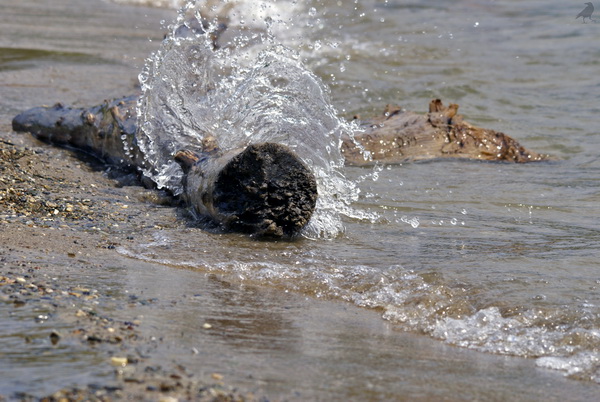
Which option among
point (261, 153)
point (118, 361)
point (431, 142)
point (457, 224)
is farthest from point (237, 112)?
point (118, 361)

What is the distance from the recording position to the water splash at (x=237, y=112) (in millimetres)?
5879

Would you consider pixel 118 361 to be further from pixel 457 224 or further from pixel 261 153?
pixel 457 224

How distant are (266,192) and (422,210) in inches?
59.0

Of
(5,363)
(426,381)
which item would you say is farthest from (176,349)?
(426,381)

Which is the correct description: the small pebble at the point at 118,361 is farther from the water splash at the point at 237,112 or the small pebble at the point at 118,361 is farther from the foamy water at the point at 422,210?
the water splash at the point at 237,112

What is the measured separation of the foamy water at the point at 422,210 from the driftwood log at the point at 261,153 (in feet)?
0.63

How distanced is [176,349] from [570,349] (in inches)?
66.1

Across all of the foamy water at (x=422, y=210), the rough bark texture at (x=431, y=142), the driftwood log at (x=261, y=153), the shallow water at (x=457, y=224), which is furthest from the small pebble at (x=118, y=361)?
the rough bark texture at (x=431, y=142)

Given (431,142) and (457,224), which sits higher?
(431,142)

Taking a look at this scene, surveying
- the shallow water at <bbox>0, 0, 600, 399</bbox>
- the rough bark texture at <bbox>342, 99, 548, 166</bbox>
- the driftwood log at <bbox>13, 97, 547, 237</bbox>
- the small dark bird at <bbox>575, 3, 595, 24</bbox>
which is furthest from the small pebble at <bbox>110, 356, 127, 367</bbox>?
the small dark bird at <bbox>575, 3, 595, 24</bbox>

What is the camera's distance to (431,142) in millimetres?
7637

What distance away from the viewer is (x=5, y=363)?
2.76 meters

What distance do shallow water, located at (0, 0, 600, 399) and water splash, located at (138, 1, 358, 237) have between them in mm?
434

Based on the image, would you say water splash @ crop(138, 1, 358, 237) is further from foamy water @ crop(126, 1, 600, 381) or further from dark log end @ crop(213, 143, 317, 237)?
dark log end @ crop(213, 143, 317, 237)
